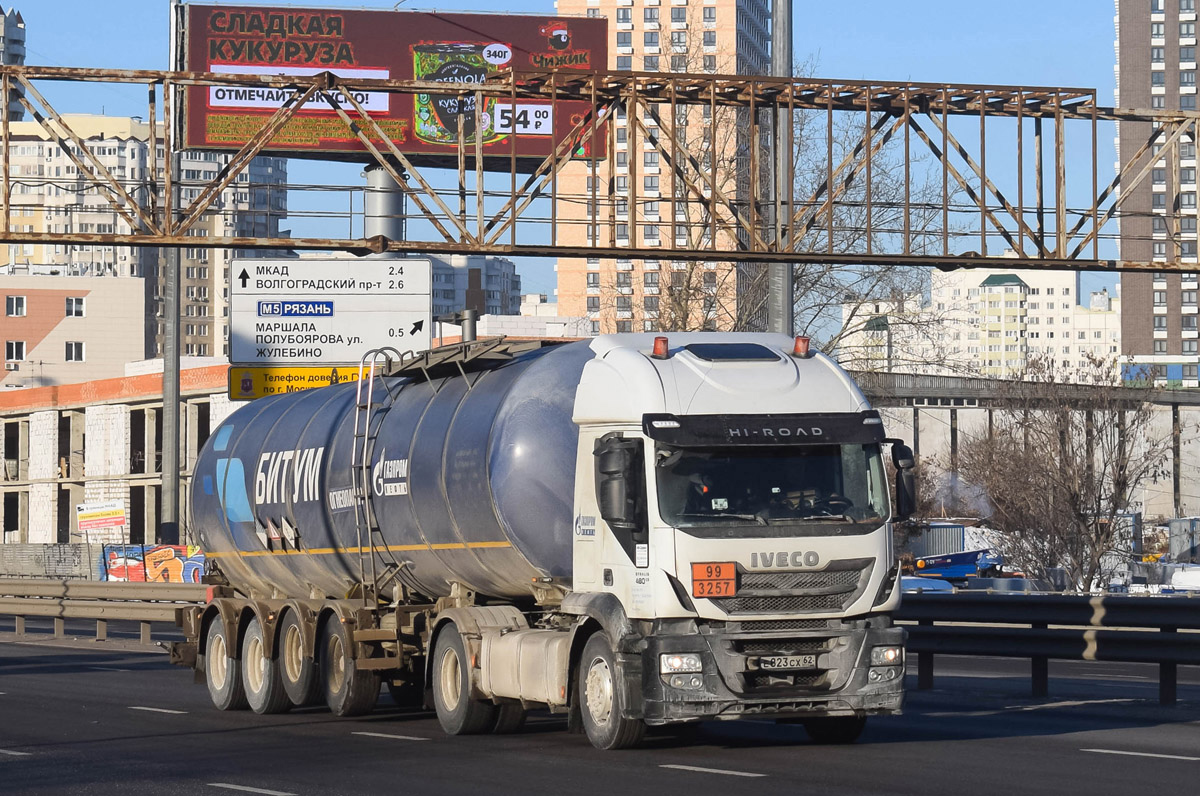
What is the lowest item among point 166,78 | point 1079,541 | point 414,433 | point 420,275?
point 1079,541

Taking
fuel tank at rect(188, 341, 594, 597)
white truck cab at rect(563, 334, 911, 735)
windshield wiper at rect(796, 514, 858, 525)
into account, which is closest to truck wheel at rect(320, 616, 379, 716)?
fuel tank at rect(188, 341, 594, 597)

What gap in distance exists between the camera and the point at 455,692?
15055mm

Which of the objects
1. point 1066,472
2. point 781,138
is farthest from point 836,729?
point 1066,472

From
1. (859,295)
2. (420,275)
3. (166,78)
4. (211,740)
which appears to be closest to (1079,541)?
(859,295)

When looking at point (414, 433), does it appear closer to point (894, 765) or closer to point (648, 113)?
point (894, 765)

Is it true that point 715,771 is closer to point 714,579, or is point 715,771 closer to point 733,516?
point 714,579

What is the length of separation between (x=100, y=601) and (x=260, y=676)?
14.4 meters

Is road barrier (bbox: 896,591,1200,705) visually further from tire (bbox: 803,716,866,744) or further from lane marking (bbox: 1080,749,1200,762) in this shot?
tire (bbox: 803,716,866,744)

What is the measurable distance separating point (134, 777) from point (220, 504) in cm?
827

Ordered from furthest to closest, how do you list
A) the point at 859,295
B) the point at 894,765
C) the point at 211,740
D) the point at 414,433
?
the point at 859,295
the point at 414,433
the point at 211,740
the point at 894,765

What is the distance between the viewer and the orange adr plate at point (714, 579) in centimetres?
1255

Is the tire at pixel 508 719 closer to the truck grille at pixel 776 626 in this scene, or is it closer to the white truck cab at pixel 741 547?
the white truck cab at pixel 741 547

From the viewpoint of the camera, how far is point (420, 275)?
27797 mm

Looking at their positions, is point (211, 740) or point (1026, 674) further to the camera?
point (1026, 674)
